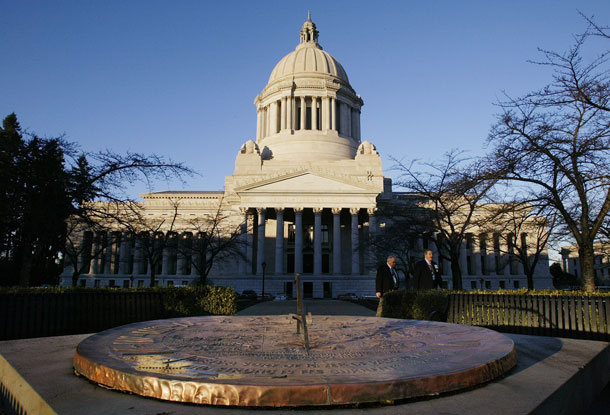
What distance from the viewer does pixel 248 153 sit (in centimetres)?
6050

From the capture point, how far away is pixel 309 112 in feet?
229

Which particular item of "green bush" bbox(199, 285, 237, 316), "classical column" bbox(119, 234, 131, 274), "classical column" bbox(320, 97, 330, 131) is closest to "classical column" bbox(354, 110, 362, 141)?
"classical column" bbox(320, 97, 330, 131)

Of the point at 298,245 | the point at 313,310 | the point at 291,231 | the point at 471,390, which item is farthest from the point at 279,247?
the point at 471,390

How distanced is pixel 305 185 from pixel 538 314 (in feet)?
140

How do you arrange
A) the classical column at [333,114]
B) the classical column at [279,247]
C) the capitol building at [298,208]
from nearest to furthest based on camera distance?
the classical column at [279,247], the capitol building at [298,208], the classical column at [333,114]

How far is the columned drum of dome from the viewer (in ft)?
214

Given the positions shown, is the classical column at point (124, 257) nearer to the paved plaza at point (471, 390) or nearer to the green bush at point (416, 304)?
the green bush at point (416, 304)

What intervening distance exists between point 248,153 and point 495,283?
4031cm

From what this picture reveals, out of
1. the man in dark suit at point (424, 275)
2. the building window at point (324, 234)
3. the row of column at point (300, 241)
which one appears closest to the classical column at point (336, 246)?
the row of column at point (300, 241)

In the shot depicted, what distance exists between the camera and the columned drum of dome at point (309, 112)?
214ft

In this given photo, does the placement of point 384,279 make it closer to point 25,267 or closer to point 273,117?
point 25,267

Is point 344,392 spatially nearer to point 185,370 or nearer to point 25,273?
point 185,370

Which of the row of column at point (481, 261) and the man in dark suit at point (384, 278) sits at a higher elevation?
the row of column at point (481, 261)

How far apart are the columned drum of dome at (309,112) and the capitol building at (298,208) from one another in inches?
6.5
